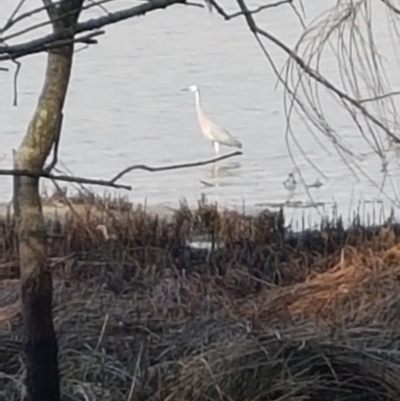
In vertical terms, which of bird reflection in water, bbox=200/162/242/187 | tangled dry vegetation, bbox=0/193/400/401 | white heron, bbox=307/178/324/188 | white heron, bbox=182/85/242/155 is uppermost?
white heron, bbox=182/85/242/155

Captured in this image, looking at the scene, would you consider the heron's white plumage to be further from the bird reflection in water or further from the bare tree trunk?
the bare tree trunk

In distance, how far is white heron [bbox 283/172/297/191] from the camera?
26.9 feet

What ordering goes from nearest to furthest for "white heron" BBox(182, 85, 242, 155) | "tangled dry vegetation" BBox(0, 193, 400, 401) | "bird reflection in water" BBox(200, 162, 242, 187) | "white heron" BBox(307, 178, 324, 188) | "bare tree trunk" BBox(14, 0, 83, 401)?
"bare tree trunk" BBox(14, 0, 83, 401), "tangled dry vegetation" BBox(0, 193, 400, 401), "white heron" BBox(307, 178, 324, 188), "bird reflection in water" BBox(200, 162, 242, 187), "white heron" BBox(182, 85, 242, 155)

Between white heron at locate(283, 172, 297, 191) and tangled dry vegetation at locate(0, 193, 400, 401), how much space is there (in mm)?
1522

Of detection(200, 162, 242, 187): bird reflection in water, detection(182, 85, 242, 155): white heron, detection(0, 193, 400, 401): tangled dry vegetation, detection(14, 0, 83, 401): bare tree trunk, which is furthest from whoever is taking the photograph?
detection(182, 85, 242, 155): white heron

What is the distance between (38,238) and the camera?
3.35 meters

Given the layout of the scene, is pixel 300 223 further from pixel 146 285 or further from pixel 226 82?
pixel 226 82

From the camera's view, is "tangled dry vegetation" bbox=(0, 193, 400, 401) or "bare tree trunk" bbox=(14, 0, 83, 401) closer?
"bare tree trunk" bbox=(14, 0, 83, 401)

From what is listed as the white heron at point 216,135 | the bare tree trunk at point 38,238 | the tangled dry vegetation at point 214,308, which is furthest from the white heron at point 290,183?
the bare tree trunk at point 38,238

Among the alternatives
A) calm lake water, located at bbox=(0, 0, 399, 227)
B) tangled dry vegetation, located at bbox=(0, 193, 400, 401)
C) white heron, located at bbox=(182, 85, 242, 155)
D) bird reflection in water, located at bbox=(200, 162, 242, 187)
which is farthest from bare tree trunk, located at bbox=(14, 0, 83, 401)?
white heron, located at bbox=(182, 85, 242, 155)

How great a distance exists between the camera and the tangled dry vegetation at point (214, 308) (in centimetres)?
367

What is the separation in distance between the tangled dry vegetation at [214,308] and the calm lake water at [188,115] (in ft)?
2.77

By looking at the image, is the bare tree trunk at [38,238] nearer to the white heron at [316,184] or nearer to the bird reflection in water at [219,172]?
the white heron at [316,184]

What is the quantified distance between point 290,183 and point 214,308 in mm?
3621
